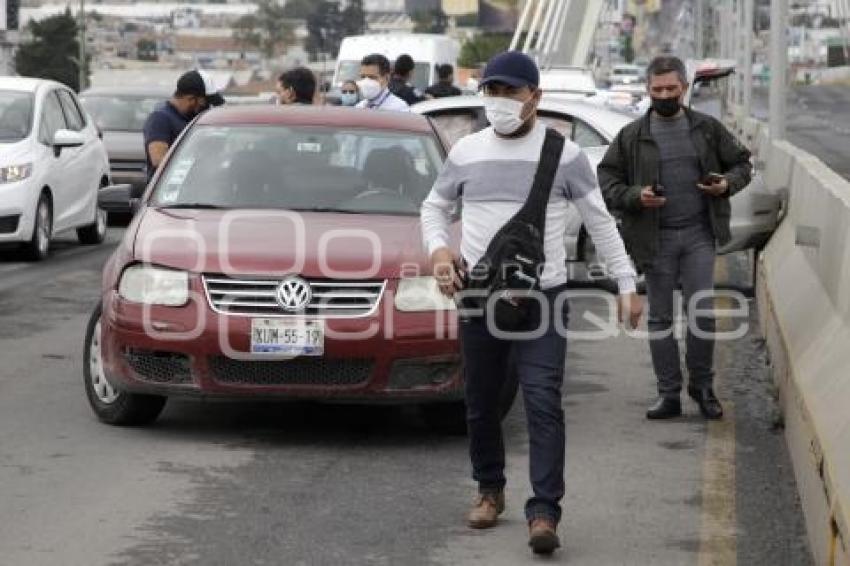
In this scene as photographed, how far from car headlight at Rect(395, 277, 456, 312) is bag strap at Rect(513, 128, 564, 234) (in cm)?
187

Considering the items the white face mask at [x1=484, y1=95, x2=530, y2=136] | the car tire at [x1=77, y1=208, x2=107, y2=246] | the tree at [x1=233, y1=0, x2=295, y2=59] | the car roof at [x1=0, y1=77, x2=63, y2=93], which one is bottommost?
the tree at [x1=233, y1=0, x2=295, y2=59]

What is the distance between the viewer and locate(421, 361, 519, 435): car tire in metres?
9.59

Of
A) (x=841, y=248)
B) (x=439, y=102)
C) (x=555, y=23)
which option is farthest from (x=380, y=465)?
(x=555, y=23)

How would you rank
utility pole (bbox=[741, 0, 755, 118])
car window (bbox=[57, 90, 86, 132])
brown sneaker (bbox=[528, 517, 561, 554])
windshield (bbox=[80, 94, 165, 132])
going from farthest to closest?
utility pole (bbox=[741, 0, 755, 118]) < windshield (bbox=[80, 94, 165, 132]) < car window (bbox=[57, 90, 86, 132]) < brown sneaker (bbox=[528, 517, 561, 554])

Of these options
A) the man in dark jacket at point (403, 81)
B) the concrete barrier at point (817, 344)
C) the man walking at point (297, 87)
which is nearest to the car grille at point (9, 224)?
the man walking at point (297, 87)

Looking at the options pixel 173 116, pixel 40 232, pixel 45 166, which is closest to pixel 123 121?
pixel 45 166

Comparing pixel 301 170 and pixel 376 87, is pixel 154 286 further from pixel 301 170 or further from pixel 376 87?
pixel 376 87

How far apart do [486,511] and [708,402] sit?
2.94 metres

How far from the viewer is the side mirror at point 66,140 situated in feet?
61.1

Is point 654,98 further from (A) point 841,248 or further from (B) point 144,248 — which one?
(B) point 144,248

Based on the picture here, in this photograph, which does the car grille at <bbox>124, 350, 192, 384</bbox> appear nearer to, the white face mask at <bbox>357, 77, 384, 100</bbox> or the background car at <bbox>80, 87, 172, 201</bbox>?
the white face mask at <bbox>357, 77, 384, 100</bbox>

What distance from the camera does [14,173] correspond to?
59.7 ft

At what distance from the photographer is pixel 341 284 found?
9.19 metres

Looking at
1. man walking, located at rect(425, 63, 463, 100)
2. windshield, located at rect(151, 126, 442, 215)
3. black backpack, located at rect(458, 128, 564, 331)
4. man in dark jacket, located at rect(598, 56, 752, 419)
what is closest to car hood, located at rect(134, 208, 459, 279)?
windshield, located at rect(151, 126, 442, 215)
